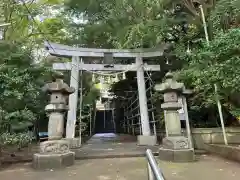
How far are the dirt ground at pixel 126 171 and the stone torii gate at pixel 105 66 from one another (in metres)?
2.98

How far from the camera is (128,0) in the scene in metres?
8.65

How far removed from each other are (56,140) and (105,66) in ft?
15.3

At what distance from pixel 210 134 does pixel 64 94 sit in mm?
5075

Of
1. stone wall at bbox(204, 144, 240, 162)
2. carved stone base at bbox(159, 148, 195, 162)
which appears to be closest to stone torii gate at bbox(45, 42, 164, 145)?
stone wall at bbox(204, 144, 240, 162)

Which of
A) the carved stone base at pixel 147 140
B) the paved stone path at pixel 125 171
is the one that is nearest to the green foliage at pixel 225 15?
the paved stone path at pixel 125 171

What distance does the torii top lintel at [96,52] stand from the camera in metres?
9.49

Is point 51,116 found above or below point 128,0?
below

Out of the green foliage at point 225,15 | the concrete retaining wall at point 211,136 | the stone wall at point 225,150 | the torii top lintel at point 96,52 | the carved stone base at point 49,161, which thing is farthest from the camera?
the torii top lintel at point 96,52

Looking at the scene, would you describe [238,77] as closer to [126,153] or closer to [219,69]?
[219,69]

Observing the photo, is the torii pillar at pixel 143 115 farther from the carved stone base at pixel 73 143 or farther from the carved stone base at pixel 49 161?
the carved stone base at pixel 49 161

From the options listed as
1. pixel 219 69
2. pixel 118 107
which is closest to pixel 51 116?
pixel 219 69

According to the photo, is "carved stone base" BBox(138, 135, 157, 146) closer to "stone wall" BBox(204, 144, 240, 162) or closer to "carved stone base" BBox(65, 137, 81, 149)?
"stone wall" BBox(204, 144, 240, 162)

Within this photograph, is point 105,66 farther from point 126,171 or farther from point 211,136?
point 126,171

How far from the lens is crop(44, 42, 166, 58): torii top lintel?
9.49 m
